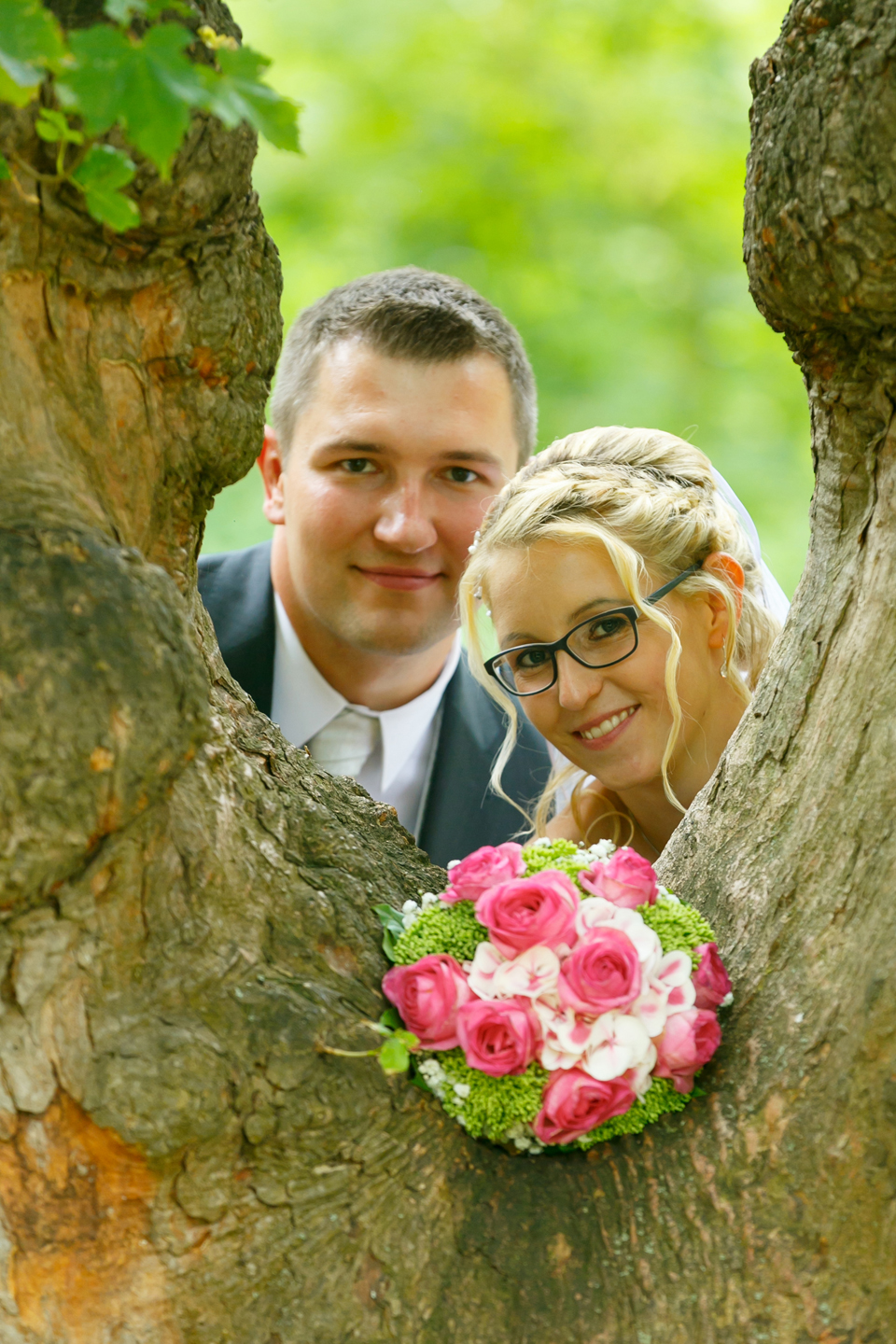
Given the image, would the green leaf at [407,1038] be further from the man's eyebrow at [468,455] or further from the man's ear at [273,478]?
the man's ear at [273,478]

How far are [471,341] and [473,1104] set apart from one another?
281 centimetres

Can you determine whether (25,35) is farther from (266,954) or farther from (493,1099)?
(493,1099)

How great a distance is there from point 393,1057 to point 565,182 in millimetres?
8754

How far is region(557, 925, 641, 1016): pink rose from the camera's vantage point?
4.73 feet

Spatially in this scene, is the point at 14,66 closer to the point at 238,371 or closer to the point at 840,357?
the point at 238,371

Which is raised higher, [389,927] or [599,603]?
[599,603]

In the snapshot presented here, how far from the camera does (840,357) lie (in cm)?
156

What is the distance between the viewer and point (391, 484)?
12.0 feet

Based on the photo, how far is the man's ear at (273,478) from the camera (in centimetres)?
412

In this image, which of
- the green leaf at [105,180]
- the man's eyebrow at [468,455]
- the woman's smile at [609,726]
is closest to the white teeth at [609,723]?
the woman's smile at [609,726]

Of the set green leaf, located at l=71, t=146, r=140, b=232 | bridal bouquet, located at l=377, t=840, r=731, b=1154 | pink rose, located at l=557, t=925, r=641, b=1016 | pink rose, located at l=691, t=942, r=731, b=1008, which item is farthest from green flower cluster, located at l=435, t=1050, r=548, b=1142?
green leaf, located at l=71, t=146, r=140, b=232

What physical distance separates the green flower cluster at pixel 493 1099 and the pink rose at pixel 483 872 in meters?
0.24

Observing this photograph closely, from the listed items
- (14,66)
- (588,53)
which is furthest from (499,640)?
(588,53)

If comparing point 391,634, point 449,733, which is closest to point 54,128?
point 391,634
